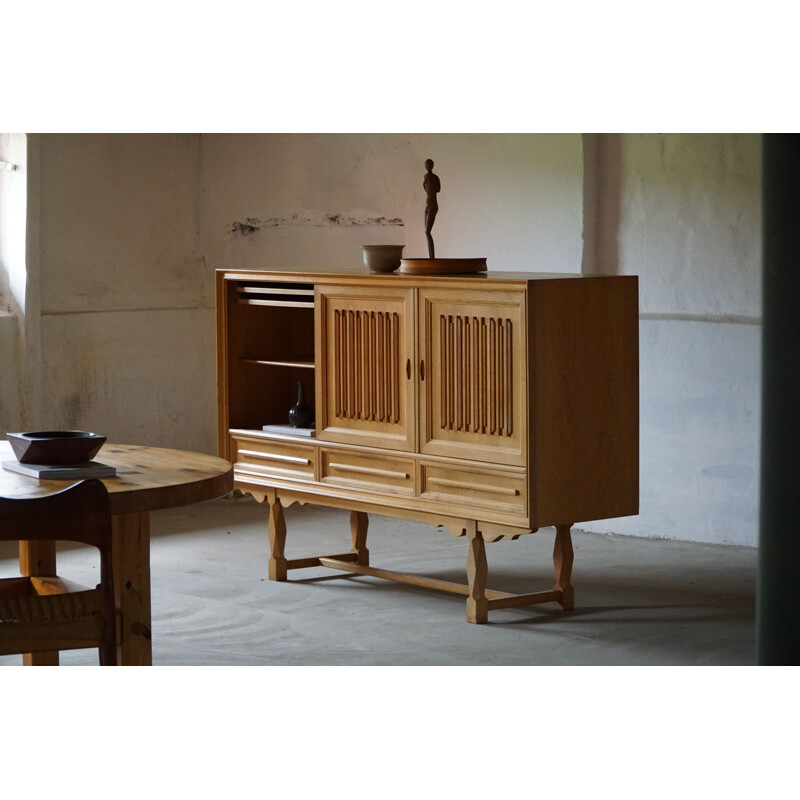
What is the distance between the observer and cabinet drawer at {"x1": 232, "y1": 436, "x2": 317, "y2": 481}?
6.51m

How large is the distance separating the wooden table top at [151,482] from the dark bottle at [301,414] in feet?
6.39

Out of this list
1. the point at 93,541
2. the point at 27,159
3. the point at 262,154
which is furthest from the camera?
the point at 262,154

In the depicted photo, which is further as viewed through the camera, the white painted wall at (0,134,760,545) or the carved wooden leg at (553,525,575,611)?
the white painted wall at (0,134,760,545)

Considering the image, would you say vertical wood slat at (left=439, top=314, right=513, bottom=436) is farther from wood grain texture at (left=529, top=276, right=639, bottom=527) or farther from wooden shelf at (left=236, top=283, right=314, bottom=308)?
wooden shelf at (left=236, top=283, right=314, bottom=308)

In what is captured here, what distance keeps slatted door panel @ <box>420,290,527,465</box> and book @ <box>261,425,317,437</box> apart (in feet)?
2.46

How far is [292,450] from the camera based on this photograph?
6.59 meters

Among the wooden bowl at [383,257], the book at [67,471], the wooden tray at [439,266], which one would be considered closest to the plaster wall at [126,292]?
the wooden bowl at [383,257]

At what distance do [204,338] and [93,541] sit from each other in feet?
18.2

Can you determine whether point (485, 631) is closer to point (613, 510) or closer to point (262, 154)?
point (613, 510)

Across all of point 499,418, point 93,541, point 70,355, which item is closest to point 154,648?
point 499,418

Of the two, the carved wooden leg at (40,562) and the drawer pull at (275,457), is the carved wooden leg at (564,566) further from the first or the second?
the carved wooden leg at (40,562)

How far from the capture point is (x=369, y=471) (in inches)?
244

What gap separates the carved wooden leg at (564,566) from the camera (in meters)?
6.20

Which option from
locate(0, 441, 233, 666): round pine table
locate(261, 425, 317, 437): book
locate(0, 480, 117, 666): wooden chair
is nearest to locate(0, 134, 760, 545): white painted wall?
locate(261, 425, 317, 437): book
